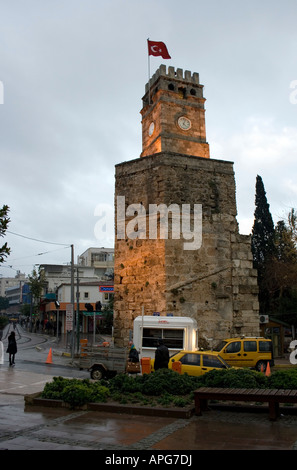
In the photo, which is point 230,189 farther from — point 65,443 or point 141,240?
point 65,443

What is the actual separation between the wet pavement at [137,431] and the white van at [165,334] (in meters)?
8.42

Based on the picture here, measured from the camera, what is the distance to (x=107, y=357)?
16312 mm

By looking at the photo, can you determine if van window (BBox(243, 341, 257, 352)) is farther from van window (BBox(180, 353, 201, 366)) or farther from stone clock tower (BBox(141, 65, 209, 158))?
stone clock tower (BBox(141, 65, 209, 158))

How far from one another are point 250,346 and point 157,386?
30.5 feet

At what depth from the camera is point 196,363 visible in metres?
13.2

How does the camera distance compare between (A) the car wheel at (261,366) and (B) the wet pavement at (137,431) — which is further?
(A) the car wheel at (261,366)

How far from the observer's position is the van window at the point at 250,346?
18328mm

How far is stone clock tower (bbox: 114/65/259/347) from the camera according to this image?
21.6 m

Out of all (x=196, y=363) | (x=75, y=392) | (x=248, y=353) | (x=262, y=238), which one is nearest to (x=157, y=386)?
(x=75, y=392)

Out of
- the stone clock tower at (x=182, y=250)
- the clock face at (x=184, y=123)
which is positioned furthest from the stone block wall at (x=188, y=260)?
the clock face at (x=184, y=123)

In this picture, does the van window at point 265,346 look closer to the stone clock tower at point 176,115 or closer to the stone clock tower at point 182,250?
the stone clock tower at point 182,250

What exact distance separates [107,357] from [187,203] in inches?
385

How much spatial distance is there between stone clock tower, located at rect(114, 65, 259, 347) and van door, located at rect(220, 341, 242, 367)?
3.06 meters
